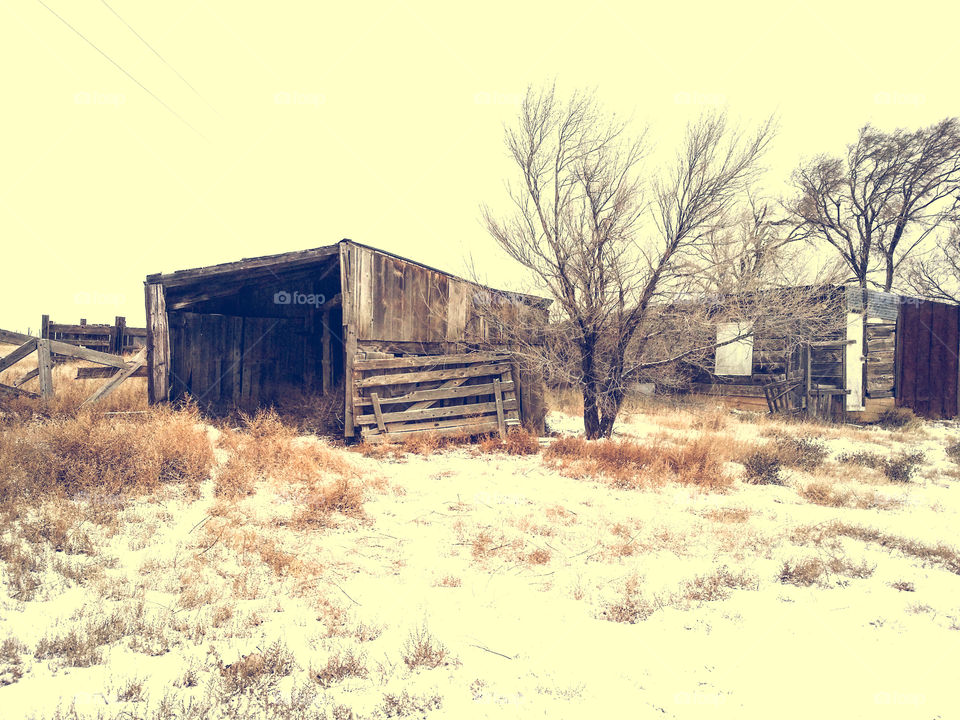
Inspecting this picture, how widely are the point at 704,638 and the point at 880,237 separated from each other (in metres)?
29.6

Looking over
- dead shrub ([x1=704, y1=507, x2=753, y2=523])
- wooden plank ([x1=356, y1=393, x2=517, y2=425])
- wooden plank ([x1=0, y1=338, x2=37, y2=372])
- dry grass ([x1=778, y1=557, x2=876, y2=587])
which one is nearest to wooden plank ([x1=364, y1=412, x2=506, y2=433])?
wooden plank ([x1=356, y1=393, x2=517, y2=425])

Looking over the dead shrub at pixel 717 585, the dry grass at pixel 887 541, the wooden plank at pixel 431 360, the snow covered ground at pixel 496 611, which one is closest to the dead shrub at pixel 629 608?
the snow covered ground at pixel 496 611

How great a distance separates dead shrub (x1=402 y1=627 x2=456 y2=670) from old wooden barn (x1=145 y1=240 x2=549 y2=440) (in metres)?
7.07

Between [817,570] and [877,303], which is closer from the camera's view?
[817,570]

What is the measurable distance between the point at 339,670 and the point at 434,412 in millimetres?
8128

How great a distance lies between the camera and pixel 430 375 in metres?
11.4

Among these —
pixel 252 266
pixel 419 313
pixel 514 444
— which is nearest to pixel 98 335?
pixel 252 266

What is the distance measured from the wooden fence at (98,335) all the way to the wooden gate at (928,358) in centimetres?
2583

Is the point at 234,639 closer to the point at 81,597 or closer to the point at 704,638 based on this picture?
the point at 81,597

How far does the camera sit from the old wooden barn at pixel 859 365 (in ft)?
51.2

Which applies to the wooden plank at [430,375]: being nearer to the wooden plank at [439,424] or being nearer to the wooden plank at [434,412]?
the wooden plank at [434,412]

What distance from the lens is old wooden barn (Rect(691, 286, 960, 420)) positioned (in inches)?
614

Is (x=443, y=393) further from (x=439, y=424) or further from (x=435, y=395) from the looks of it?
(x=439, y=424)

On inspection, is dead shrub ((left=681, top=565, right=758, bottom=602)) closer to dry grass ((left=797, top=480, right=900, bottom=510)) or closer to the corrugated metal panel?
dry grass ((left=797, top=480, right=900, bottom=510))
